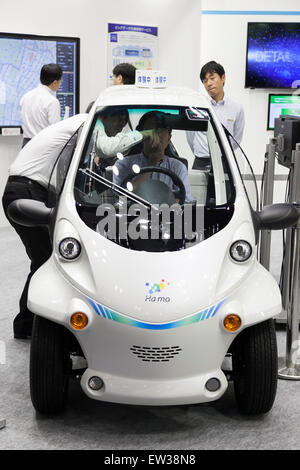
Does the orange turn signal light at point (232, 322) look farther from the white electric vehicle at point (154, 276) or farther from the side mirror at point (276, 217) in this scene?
the side mirror at point (276, 217)

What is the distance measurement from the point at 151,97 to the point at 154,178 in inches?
21.0

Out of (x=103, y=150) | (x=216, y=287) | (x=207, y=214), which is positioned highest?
(x=103, y=150)

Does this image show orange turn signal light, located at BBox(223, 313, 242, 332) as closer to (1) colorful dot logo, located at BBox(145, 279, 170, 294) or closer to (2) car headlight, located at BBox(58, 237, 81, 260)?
(1) colorful dot logo, located at BBox(145, 279, 170, 294)

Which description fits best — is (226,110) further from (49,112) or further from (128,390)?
(128,390)

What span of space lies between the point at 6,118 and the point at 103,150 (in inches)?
188

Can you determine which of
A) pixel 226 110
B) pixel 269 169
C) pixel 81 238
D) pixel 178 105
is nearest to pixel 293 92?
pixel 226 110

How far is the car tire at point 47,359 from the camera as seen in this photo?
308cm

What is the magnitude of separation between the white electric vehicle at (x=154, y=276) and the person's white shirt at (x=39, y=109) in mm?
3500

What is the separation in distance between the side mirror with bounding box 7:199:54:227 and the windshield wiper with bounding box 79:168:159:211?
0.26 m

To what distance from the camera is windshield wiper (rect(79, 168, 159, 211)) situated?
3.31m

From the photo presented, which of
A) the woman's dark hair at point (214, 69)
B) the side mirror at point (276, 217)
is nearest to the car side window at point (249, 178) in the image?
the side mirror at point (276, 217)

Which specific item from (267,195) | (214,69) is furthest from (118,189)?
(214,69)

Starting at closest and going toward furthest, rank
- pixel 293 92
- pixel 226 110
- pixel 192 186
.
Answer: pixel 192 186 → pixel 226 110 → pixel 293 92

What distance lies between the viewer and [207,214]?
10.7 ft
